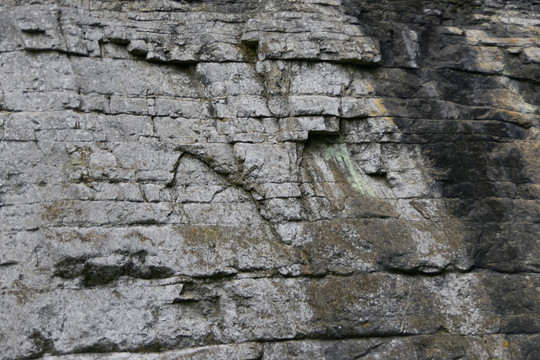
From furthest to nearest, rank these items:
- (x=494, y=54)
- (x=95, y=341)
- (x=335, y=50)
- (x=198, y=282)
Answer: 1. (x=494, y=54)
2. (x=335, y=50)
3. (x=198, y=282)
4. (x=95, y=341)

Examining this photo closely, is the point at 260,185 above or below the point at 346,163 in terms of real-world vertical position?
below

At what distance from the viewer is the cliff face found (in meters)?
6.59

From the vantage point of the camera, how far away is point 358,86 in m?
7.89

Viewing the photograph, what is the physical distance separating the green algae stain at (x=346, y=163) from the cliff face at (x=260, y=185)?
3 centimetres

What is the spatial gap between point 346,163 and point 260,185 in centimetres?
111

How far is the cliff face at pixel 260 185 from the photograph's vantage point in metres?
6.59

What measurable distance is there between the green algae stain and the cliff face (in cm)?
3

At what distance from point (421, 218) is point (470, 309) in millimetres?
1090

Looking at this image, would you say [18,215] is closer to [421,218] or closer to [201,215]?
[201,215]

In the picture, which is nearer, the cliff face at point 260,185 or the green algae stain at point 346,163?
the cliff face at point 260,185

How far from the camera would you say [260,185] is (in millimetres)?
7258

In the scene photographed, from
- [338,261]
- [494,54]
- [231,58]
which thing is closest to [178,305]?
[338,261]

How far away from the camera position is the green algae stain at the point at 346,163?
301 inches

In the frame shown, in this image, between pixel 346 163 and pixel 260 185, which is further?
pixel 346 163
